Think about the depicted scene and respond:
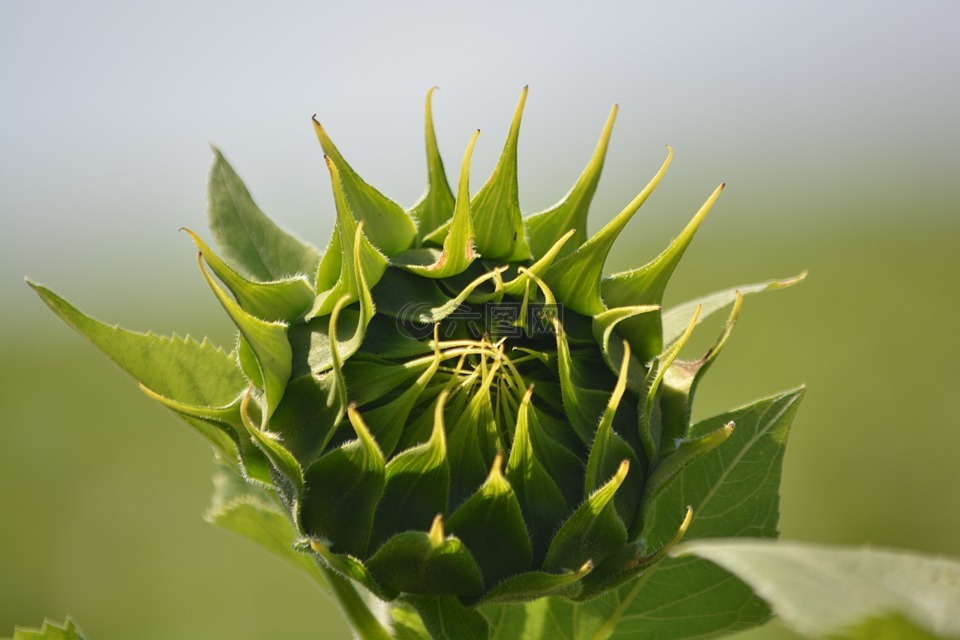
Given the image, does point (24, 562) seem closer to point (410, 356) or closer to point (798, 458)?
point (798, 458)

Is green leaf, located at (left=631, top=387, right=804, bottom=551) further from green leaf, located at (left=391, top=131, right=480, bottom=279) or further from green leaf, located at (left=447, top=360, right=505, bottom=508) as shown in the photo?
green leaf, located at (left=391, top=131, right=480, bottom=279)

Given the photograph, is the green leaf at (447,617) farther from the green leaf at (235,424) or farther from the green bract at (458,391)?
the green leaf at (235,424)

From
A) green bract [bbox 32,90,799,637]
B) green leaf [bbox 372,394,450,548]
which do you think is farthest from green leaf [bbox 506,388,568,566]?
green leaf [bbox 372,394,450,548]

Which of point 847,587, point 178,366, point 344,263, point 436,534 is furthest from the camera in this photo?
point 178,366

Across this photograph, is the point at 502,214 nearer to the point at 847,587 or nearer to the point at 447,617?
the point at 447,617

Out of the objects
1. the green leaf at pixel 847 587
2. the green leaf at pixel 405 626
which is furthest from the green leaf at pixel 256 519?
the green leaf at pixel 847 587

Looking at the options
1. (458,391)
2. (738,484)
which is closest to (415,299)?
(458,391)
